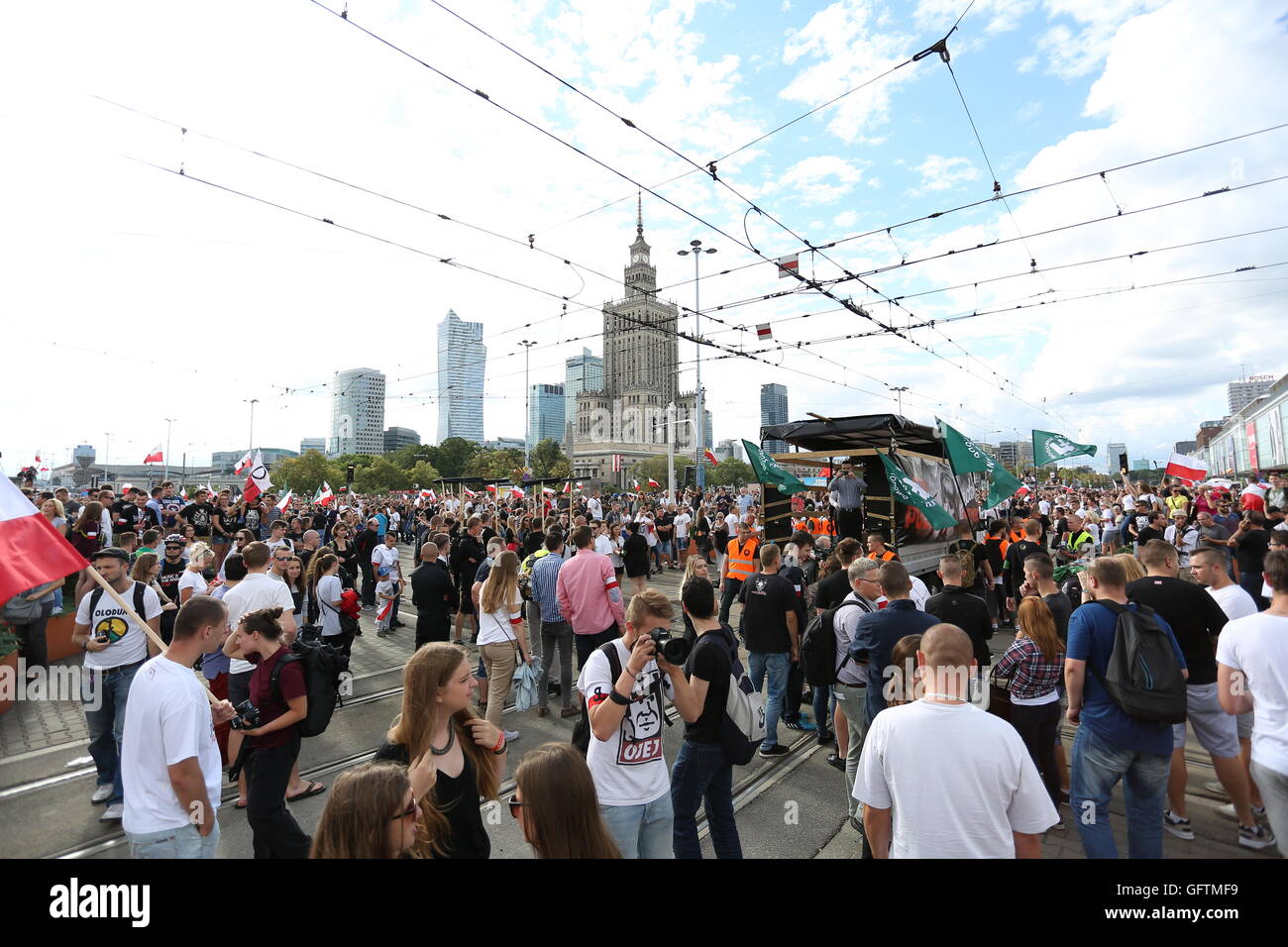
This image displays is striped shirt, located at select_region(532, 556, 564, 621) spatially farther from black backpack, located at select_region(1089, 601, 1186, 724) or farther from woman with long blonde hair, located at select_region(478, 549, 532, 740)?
black backpack, located at select_region(1089, 601, 1186, 724)

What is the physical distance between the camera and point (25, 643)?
8195 millimetres

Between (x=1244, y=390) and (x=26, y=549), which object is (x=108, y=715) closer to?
(x=26, y=549)

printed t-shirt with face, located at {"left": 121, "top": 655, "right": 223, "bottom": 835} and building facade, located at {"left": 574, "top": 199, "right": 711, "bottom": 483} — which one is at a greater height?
building facade, located at {"left": 574, "top": 199, "right": 711, "bottom": 483}

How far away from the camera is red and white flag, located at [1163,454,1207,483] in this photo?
14.6 metres

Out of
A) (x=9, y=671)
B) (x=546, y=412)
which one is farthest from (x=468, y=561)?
(x=546, y=412)

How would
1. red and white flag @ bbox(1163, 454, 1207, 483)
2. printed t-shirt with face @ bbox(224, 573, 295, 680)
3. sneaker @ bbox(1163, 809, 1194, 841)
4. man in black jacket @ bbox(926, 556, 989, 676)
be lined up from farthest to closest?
red and white flag @ bbox(1163, 454, 1207, 483)
printed t-shirt with face @ bbox(224, 573, 295, 680)
man in black jacket @ bbox(926, 556, 989, 676)
sneaker @ bbox(1163, 809, 1194, 841)

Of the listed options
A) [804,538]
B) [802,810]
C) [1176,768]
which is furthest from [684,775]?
[804,538]

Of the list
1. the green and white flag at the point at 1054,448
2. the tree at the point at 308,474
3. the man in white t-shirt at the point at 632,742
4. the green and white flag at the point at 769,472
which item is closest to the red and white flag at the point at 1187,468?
the green and white flag at the point at 1054,448

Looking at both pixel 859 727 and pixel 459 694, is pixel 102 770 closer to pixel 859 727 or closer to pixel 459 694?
pixel 459 694

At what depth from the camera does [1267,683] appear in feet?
10.4

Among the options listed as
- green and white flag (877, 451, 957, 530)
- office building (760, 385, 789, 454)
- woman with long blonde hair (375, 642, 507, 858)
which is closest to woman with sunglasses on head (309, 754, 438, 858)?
woman with long blonde hair (375, 642, 507, 858)

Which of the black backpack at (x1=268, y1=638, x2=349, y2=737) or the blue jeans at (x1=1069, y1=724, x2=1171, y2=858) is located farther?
the black backpack at (x1=268, y1=638, x2=349, y2=737)

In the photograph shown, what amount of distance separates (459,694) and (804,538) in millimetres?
5982

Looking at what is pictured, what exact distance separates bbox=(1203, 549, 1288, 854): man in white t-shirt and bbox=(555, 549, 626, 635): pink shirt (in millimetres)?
4681
